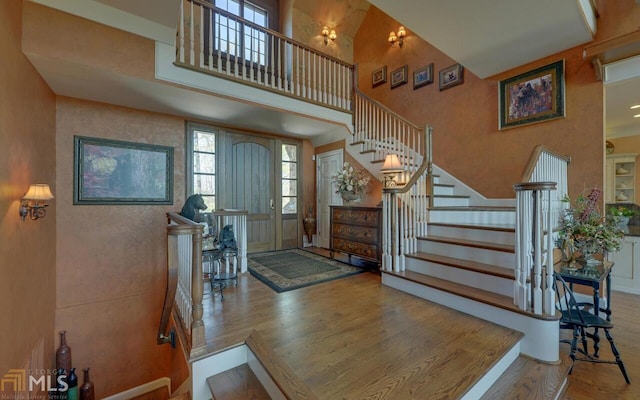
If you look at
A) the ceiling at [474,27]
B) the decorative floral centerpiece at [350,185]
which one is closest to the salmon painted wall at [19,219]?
the ceiling at [474,27]

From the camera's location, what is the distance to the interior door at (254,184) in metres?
4.94

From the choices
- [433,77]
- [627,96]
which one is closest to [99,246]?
[433,77]

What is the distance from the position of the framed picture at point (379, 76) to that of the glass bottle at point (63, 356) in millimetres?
6886

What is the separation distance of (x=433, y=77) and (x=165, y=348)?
21.2ft

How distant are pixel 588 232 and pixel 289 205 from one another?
15.1ft

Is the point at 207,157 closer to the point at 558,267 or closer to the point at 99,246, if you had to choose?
the point at 99,246

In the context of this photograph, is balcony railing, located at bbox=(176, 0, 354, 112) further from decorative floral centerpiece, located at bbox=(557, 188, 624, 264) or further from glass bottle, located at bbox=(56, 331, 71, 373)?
glass bottle, located at bbox=(56, 331, 71, 373)

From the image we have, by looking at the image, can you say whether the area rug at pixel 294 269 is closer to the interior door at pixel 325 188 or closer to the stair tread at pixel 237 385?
the interior door at pixel 325 188

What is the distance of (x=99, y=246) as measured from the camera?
3.66 m

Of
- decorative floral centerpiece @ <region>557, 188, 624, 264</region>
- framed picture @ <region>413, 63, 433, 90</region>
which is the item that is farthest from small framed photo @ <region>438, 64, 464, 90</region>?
decorative floral centerpiece @ <region>557, 188, 624, 264</region>

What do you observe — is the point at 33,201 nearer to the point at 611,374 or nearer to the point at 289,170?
the point at 289,170

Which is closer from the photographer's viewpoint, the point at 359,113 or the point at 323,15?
the point at 359,113

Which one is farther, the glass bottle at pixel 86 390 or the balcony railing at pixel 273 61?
the balcony railing at pixel 273 61

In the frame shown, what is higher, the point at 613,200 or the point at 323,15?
the point at 323,15
